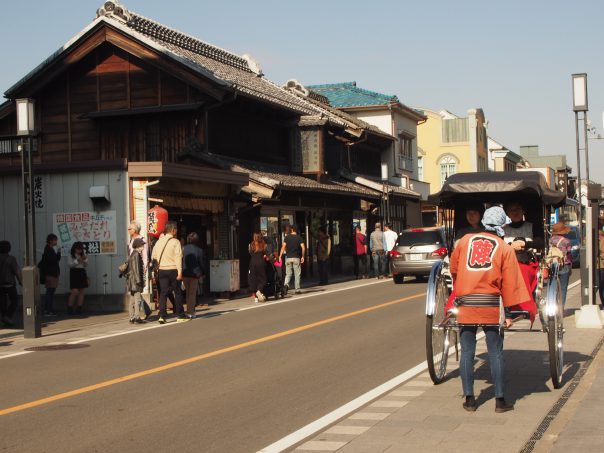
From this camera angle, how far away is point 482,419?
771 centimetres

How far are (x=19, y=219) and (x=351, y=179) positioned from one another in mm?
20591

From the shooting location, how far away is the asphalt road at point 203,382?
7.49m

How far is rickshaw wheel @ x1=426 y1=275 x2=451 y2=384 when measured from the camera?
29.8 ft

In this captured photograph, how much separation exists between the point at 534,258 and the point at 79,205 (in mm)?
13556

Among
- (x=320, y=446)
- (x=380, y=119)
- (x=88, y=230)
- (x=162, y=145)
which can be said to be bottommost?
(x=320, y=446)

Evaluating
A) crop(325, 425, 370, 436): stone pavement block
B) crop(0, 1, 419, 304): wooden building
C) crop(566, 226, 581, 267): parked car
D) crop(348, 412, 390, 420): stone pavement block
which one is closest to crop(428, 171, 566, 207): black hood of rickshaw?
crop(348, 412, 390, 420): stone pavement block

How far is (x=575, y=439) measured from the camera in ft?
22.1

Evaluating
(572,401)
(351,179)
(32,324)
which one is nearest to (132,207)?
(32,324)

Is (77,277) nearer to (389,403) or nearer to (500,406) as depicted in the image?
(389,403)

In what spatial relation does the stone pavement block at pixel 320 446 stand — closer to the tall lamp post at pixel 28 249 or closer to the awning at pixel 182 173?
the tall lamp post at pixel 28 249

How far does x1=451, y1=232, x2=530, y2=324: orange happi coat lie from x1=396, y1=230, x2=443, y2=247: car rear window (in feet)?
66.2

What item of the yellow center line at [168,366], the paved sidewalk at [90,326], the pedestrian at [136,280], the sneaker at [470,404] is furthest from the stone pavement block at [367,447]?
the pedestrian at [136,280]


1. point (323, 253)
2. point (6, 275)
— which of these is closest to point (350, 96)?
point (323, 253)

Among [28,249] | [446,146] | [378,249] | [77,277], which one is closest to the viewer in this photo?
[28,249]
